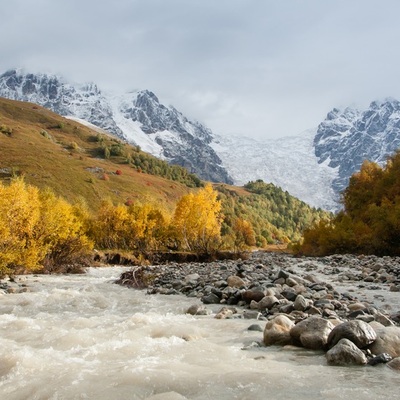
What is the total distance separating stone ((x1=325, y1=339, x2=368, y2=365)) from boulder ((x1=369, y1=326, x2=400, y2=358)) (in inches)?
21.1

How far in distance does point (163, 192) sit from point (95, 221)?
3390 inches

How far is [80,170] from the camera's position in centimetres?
13462

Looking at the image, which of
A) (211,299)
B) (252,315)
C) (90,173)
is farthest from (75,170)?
(252,315)

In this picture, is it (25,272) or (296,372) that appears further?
(25,272)

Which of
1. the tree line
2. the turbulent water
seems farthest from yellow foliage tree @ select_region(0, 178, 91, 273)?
the tree line

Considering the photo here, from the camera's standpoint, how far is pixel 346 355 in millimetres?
7523

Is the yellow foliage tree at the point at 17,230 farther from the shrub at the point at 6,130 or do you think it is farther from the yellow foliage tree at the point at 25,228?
the shrub at the point at 6,130

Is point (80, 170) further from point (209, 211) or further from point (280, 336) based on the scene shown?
point (280, 336)

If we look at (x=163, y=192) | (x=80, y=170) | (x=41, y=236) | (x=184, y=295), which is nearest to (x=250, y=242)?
(x=163, y=192)

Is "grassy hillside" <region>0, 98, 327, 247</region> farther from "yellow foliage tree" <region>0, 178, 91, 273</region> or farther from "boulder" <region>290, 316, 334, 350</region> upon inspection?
"boulder" <region>290, 316, 334, 350</region>

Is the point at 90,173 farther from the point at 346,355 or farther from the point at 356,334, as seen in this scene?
the point at 346,355

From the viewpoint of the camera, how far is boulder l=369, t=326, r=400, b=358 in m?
7.79

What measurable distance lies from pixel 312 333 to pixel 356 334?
1.10m

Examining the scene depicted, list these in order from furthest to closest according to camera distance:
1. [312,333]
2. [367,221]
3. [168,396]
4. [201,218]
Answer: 1. [367,221]
2. [201,218]
3. [312,333]
4. [168,396]
